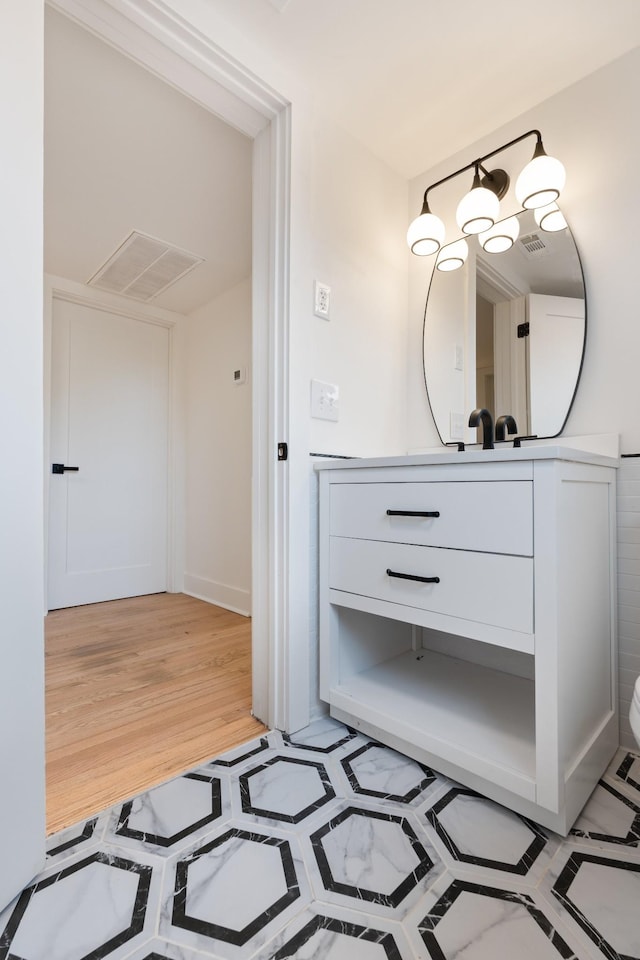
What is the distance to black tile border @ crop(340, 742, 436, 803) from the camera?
1.07 metres

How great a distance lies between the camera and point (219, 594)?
2.91 meters

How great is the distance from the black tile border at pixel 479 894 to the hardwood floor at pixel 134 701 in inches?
27.3

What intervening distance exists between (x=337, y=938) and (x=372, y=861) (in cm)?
17

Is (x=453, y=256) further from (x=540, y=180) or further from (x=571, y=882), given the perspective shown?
(x=571, y=882)

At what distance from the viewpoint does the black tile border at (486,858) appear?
864 millimetres

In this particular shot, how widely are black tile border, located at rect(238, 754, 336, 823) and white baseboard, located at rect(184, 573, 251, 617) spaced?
1.47m

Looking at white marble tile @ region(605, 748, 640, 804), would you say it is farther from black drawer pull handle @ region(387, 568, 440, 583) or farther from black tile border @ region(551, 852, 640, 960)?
black drawer pull handle @ region(387, 568, 440, 583)

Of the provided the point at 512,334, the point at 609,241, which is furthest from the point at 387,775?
the point at 609,241

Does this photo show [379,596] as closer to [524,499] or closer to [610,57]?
[524,499]

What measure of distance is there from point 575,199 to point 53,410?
2898mm

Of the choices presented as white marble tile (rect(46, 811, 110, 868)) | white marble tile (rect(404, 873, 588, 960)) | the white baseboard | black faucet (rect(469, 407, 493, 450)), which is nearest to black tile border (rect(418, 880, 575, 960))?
white marble tile (rect(404, 873, 588, 960))

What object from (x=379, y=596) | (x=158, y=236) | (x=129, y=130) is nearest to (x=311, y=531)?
(x=379, y=596)

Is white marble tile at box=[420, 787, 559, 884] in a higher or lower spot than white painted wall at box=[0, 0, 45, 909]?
lower

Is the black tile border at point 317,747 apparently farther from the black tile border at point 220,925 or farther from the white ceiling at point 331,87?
the white ceiling at point 331,87
